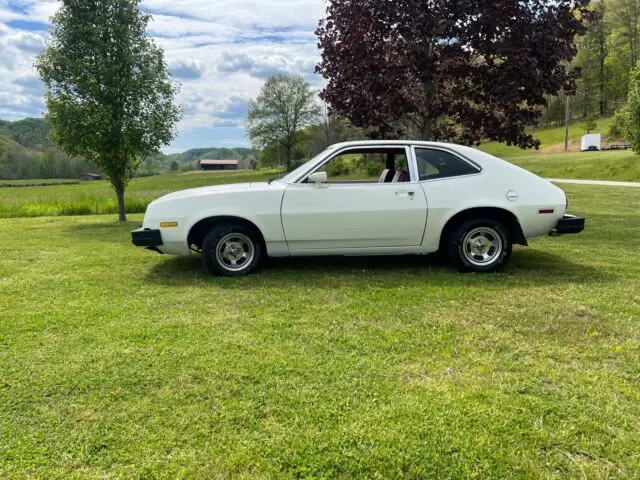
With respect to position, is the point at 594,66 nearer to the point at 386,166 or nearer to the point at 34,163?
the point at 386,166

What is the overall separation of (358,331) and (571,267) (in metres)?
3.66

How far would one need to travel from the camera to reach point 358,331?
395 centimetres

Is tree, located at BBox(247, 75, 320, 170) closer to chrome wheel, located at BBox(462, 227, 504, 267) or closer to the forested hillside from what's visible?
the forested hillside

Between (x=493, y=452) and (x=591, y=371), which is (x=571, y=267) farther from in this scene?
(x=493, y=452)

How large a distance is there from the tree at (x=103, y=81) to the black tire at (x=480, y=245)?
10690 mm

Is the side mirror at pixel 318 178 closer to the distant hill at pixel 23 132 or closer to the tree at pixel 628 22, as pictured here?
the tree at pixel 628 22

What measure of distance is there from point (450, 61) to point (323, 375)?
773cm

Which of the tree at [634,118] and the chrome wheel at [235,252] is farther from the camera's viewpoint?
the tree at [634,118]

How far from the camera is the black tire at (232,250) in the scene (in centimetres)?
572

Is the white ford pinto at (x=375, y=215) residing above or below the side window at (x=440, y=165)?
below

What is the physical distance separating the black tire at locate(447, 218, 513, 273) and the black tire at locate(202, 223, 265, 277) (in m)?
2.40

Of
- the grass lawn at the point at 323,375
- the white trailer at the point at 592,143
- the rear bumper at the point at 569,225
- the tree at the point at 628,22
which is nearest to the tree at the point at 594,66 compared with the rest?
the tree at the point at 628,22

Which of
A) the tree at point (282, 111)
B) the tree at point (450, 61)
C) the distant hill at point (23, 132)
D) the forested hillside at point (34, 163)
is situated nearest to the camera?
the tree at point (450, 61)

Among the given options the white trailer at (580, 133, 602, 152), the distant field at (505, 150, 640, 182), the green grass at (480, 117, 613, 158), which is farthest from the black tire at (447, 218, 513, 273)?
the green grass at (480, 117, 613, 158)
